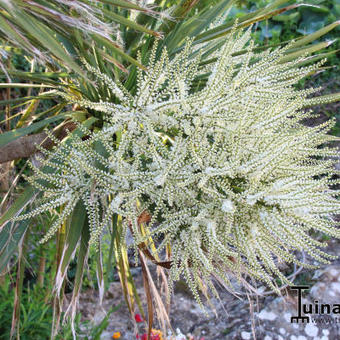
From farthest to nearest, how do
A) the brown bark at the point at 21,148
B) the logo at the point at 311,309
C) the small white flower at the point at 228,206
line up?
the logo at the point at 311,309 → the brown bark at the point at 21,148 → the small white flower at the point at 228,206

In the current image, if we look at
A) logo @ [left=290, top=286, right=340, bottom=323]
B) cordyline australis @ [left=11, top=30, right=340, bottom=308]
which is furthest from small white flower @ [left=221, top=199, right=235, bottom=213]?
logo @ [left=290, top=286, right=340, bottom=323]

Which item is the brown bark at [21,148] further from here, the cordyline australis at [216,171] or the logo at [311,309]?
the logo at [311,309]

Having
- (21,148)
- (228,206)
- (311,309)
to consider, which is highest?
(21,148)

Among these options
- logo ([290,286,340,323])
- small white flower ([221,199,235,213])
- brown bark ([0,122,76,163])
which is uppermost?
brown bark ([0,122,76,163])

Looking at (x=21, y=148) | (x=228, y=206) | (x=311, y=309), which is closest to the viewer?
(x=228, y=206)

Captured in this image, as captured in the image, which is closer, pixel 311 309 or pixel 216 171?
pixel 216 171

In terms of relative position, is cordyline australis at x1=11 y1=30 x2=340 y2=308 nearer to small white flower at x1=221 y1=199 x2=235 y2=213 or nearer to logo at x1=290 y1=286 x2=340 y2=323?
small white flower at x1=221 y1=199 x2=235 y2=213

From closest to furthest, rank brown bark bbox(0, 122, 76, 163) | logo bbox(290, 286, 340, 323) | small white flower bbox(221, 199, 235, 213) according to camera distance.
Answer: small white flower bbox(221, 199, 235, 213)
brown bark bbox(0, 122, 76, 163)
logo bbox(290, 286, 340, 323)

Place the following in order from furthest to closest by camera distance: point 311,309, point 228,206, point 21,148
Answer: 1. point 311,309
2. point 21,148
3. point 228,206

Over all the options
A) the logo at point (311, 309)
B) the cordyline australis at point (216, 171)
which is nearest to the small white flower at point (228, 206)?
the cordyline australis at point (216, 171)

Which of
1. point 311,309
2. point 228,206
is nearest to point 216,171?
point 228,206

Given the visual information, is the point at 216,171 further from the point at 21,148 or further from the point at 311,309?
the point at 311,309

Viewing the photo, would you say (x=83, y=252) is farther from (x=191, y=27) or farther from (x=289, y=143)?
(x=191, y=27)

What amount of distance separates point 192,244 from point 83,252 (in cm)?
49
